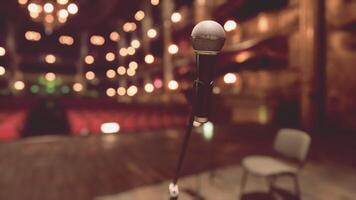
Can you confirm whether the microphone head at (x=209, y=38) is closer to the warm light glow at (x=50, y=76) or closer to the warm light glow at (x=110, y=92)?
the warm light glow at (x=110, y=92)

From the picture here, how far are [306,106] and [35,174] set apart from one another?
6236mm

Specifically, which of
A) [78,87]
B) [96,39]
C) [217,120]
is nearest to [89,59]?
[78,87]

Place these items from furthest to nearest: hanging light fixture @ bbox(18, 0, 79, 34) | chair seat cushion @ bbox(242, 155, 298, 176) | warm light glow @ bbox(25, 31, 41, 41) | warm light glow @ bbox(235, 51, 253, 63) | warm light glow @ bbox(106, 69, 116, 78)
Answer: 1. warm light glow @ bbox(106, 69, 116, 78)
2. warm light glow @ bbox(25, 31, 41, 41)
3. warm light glow @ bbox(235, 51, 253, 63)
4. hanging light fixture @ bbox(18, 0, 79, 34)
5. chair seat cushion @ bbox(242, 155, 298, 176)

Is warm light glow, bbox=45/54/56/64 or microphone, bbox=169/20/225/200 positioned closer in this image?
microphone, bbox=169/20/225/200

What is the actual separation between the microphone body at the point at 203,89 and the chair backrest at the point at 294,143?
2291mm

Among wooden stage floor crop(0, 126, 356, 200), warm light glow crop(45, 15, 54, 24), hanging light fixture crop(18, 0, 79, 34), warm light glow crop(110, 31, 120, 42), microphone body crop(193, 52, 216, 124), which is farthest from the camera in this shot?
warm light glow crop(110, 31, 120, 42)

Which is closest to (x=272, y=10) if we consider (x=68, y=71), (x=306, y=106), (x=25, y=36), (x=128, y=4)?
(x=306, y=106)

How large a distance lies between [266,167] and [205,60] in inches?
92.5

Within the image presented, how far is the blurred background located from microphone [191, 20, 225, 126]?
250mm

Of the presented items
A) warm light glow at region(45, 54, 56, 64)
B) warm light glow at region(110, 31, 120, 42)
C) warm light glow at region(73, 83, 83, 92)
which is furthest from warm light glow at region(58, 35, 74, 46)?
warm light glow at region(73, 83, 83, 92)

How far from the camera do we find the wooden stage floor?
3762 millimetres

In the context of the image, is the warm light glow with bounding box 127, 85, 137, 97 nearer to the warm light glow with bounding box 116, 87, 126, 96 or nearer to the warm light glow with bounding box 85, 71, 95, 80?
the warm light glow with bounding box 116, 87, 126, 96

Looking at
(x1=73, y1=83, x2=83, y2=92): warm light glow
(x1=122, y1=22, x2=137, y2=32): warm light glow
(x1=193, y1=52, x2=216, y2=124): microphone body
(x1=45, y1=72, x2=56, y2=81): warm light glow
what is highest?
(x1=122, y1=22, x2=137, y2=32): warm light glow

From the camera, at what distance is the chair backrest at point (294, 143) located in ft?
9.77
